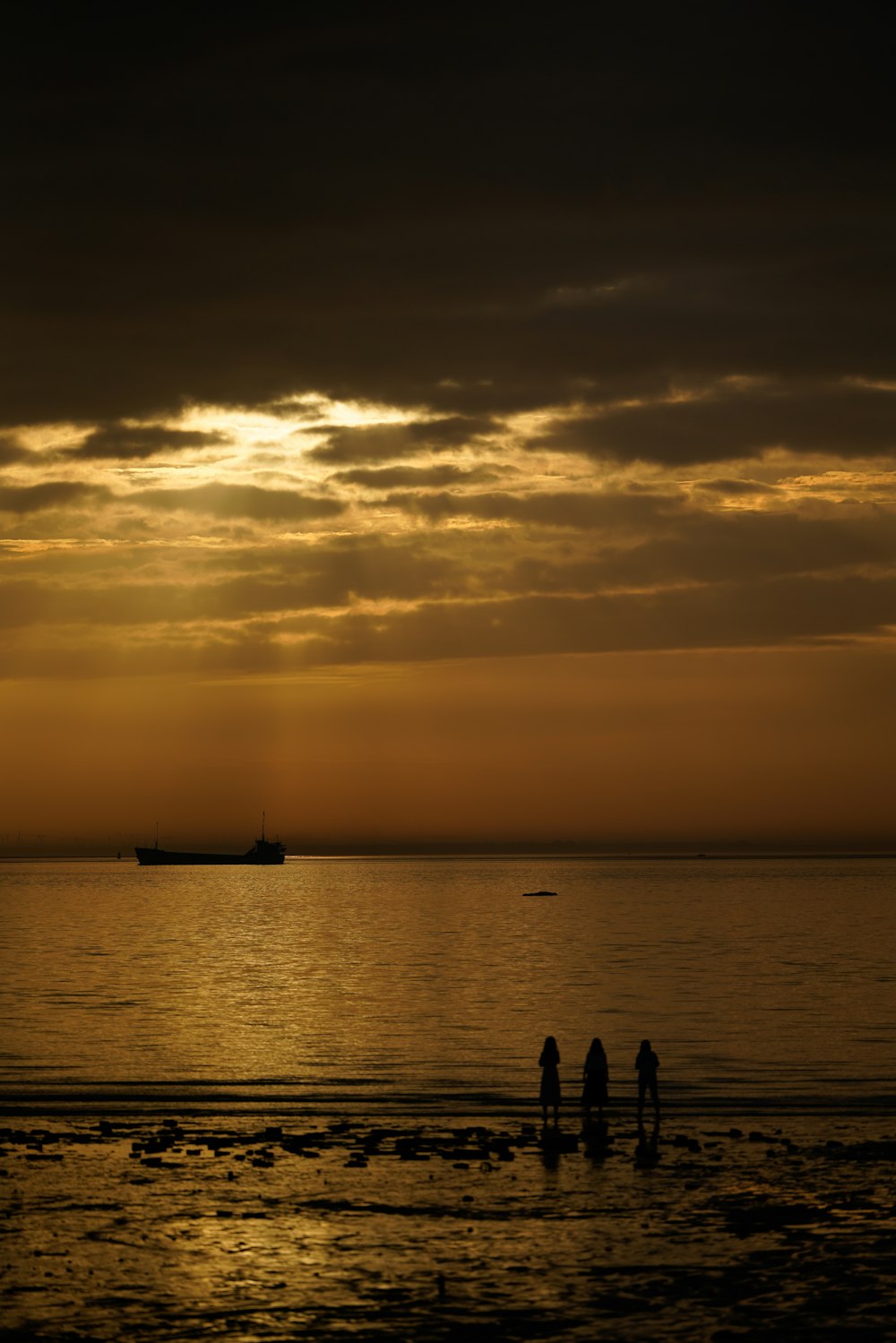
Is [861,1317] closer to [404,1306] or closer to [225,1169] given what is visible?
[404,1306]

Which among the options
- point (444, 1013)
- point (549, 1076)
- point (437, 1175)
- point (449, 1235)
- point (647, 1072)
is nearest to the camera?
point (449, 1235)

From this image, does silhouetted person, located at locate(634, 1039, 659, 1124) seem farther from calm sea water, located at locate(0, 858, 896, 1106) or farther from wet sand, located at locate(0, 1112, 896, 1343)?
calm sea water, located at locate(0, 858, 896, 1106)

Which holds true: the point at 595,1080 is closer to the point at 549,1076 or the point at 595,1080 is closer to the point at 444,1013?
the point at 549,1076

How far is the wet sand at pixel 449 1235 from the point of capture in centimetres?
2419

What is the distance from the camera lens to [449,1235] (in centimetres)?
2898

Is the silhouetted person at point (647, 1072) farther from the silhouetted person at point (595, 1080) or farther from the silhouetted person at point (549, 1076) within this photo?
the silhouetted person at point (549, 1076)

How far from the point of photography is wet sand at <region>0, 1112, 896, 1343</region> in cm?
2419

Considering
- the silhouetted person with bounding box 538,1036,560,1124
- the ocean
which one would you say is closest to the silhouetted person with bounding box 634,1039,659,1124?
the ocean

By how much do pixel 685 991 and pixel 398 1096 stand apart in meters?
45.9

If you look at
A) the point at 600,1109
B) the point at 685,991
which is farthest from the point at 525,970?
the point at 600,1109

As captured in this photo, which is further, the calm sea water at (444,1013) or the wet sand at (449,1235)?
the calm sea water at (444,1013)

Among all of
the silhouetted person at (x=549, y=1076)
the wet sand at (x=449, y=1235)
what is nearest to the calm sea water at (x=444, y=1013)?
the silhouetted person at (x=549, y=1076)

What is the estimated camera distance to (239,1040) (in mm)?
68750

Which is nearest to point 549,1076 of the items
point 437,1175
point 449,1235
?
point 437,1175
